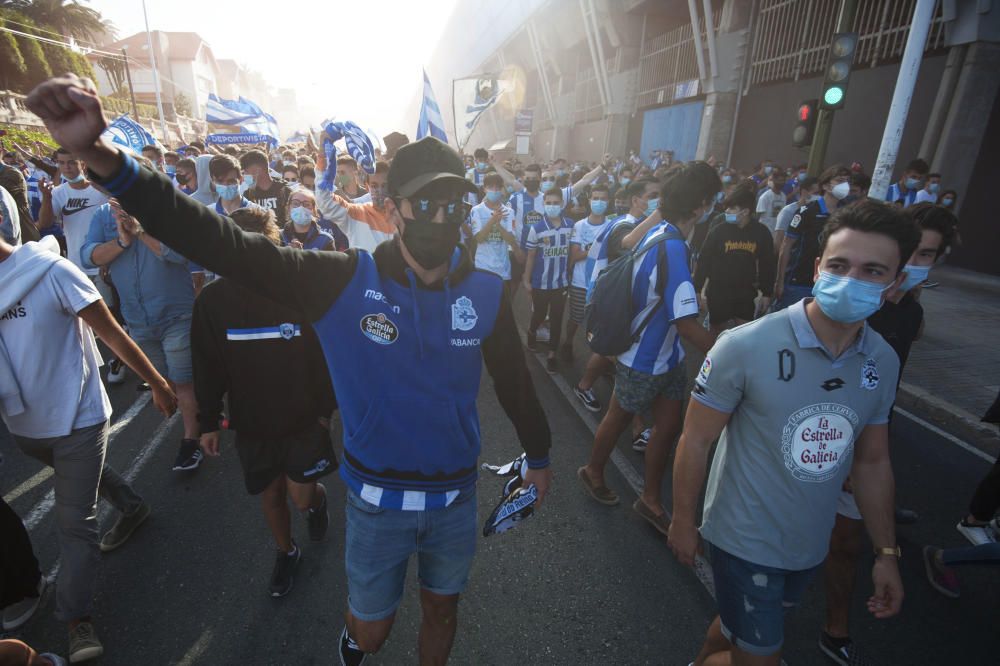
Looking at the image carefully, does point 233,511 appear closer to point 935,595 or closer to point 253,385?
point 253,385

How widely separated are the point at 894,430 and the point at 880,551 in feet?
13.3

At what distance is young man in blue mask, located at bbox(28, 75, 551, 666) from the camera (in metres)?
1.71

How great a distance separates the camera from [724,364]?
181cm

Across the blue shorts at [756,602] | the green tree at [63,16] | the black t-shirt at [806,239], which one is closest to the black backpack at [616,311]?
the blue shorts at [756,602]

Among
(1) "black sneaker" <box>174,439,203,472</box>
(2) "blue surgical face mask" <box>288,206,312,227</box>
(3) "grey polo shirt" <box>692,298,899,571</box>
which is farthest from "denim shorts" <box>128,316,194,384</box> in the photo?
(3) "grey polo shirt" <box>692,298,899,571</box>

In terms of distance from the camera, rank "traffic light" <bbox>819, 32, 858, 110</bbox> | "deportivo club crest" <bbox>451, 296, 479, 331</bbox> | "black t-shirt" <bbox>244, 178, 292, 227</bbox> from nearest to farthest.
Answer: "deportivo club crest" <bbox>451, 296, 479, 331</bbox> < "black t-shirt" <bbox>244, 178, 292, 227</bbox> < "traffic light" <bbox>819, 32, 858, 110</bbox>

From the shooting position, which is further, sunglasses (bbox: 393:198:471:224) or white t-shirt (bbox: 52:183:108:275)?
white t-shirt (bbox: 52:183:108:275)

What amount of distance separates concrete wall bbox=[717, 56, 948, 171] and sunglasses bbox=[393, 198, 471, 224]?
47.6 ft

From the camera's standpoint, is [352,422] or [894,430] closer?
[352,422]

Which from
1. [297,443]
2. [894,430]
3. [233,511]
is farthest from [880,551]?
[894,430]

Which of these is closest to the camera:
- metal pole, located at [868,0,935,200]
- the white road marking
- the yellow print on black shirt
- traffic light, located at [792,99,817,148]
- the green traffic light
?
the white road marking

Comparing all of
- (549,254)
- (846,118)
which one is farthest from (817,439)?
(846,118)

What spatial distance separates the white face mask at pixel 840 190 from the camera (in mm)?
5777

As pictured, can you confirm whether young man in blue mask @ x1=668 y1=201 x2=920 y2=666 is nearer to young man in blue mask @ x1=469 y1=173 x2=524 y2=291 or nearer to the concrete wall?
young man in blue mask @ x1=469 y1=173 x2=524 y2=291
